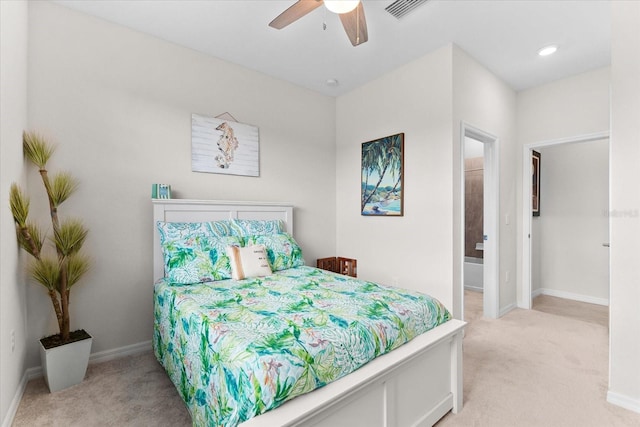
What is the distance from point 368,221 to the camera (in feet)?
12.5

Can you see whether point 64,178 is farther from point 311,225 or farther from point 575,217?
point 575,217

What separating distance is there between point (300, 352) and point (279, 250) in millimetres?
1691

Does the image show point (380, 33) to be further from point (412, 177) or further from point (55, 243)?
point (55, 243)

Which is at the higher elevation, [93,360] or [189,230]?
[189,230]

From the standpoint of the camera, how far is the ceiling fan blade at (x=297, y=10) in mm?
1783

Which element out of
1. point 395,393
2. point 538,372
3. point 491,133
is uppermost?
point 491,133

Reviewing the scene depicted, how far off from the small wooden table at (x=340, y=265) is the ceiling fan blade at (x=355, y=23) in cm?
254

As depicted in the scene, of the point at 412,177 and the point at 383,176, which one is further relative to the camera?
the point at 383,176

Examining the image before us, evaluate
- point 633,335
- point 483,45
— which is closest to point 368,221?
point 483,45

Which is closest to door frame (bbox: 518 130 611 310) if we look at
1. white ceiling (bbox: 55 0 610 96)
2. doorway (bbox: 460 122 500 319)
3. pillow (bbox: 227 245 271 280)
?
doorway (bbox: 460 122 500 319)

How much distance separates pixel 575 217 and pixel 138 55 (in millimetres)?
5558

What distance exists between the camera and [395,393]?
5.06ft

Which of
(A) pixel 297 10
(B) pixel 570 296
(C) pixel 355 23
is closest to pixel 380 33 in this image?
(C) pixel 355 23

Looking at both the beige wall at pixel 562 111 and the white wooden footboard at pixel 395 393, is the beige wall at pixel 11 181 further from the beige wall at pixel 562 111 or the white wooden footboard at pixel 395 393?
the beige wall at pixel 562 111
